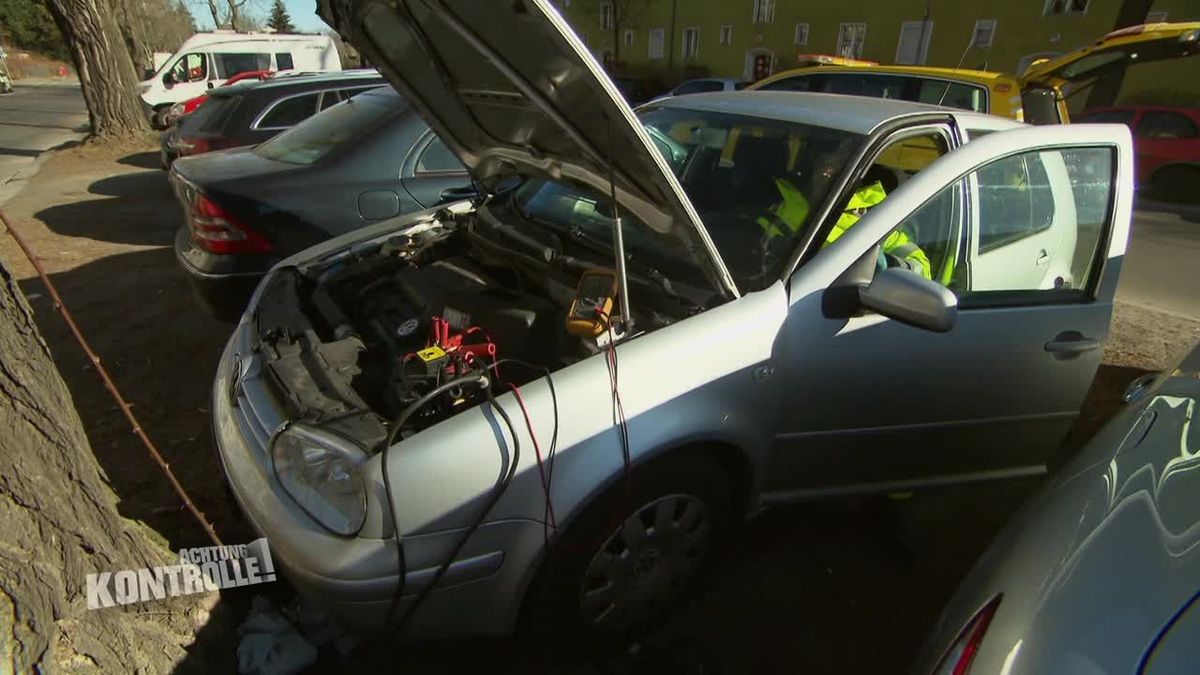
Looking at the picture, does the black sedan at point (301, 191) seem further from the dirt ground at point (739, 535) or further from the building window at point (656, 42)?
the building window at point (656, 42)

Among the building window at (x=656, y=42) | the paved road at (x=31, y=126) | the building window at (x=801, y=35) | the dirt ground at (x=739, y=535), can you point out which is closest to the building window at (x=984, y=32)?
the building window at (x=801, y=35)

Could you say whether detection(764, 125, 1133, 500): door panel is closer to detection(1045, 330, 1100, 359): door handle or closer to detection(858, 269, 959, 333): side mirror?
detection(1045, 330, 1100, 359): door handle

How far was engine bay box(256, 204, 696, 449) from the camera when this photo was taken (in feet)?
5.88

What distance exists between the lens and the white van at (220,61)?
51.2ft

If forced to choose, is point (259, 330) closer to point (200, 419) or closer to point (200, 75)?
point (200, 419)

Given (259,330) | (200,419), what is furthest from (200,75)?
(259,330)

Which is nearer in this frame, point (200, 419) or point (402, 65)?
point (402, 65)

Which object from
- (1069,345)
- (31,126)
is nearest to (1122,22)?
(1069,345)

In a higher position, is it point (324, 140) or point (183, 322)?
point (324, 140)

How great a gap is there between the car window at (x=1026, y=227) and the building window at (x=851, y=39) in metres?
26.7

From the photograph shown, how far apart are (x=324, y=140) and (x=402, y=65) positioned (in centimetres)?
206

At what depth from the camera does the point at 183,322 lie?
4.47 m

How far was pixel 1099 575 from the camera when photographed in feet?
4.13

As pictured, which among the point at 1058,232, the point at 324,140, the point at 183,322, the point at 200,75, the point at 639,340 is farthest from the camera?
the point at 200,75
